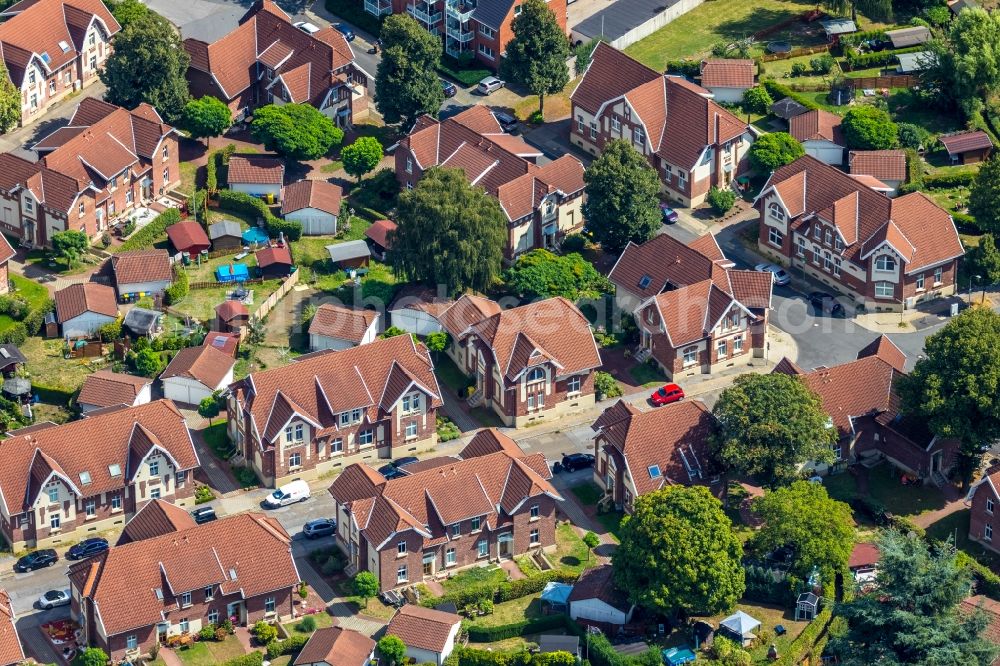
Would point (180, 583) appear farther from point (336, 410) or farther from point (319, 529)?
point (336, 410)

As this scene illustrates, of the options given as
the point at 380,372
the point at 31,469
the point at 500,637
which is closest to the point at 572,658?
the point at 500,637

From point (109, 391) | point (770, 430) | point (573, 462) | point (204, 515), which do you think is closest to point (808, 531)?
point (770, 430)

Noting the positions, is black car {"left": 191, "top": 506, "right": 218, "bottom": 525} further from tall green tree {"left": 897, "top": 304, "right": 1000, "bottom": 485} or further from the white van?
tall green tree {"left": 897, "top": 304, "right": 1000, "bottom": 485}

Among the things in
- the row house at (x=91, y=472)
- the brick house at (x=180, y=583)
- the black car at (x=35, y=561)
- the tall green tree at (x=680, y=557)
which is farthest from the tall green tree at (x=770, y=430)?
the black car at (x=35, y=561)

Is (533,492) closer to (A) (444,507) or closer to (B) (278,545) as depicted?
(A) (444,507)

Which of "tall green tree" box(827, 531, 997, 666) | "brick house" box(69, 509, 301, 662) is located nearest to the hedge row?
"brick house" box(69, 509, 301, 662)
